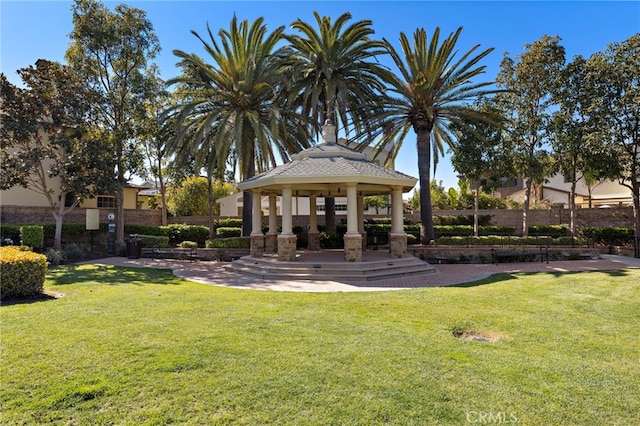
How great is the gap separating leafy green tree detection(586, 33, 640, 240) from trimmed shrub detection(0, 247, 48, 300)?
23784mm

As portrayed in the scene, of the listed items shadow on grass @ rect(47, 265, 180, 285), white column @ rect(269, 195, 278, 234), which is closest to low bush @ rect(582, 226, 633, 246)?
white column @ rect(269, 195, 278, 234)

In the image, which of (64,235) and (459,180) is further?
(459,180)

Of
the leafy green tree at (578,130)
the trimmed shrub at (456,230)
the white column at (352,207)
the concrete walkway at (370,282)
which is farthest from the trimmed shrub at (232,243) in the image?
the leafy green tree at (578,130)

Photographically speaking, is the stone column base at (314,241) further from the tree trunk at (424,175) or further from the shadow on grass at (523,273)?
the shadow on grass at (523,273)

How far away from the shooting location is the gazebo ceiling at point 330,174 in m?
13.9

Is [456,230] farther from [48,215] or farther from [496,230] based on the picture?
[48,215]

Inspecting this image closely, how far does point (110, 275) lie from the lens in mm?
13039

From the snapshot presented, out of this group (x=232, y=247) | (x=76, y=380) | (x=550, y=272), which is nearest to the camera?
(x=76, y=380)

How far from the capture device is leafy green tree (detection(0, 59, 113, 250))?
16891mm

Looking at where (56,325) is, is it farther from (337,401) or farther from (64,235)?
(64,235)

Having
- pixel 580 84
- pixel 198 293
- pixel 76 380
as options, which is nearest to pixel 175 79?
pixel 198 293

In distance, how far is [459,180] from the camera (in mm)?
34906

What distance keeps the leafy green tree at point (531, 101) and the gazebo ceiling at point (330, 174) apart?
9134mm

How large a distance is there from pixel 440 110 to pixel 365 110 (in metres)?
4.26
